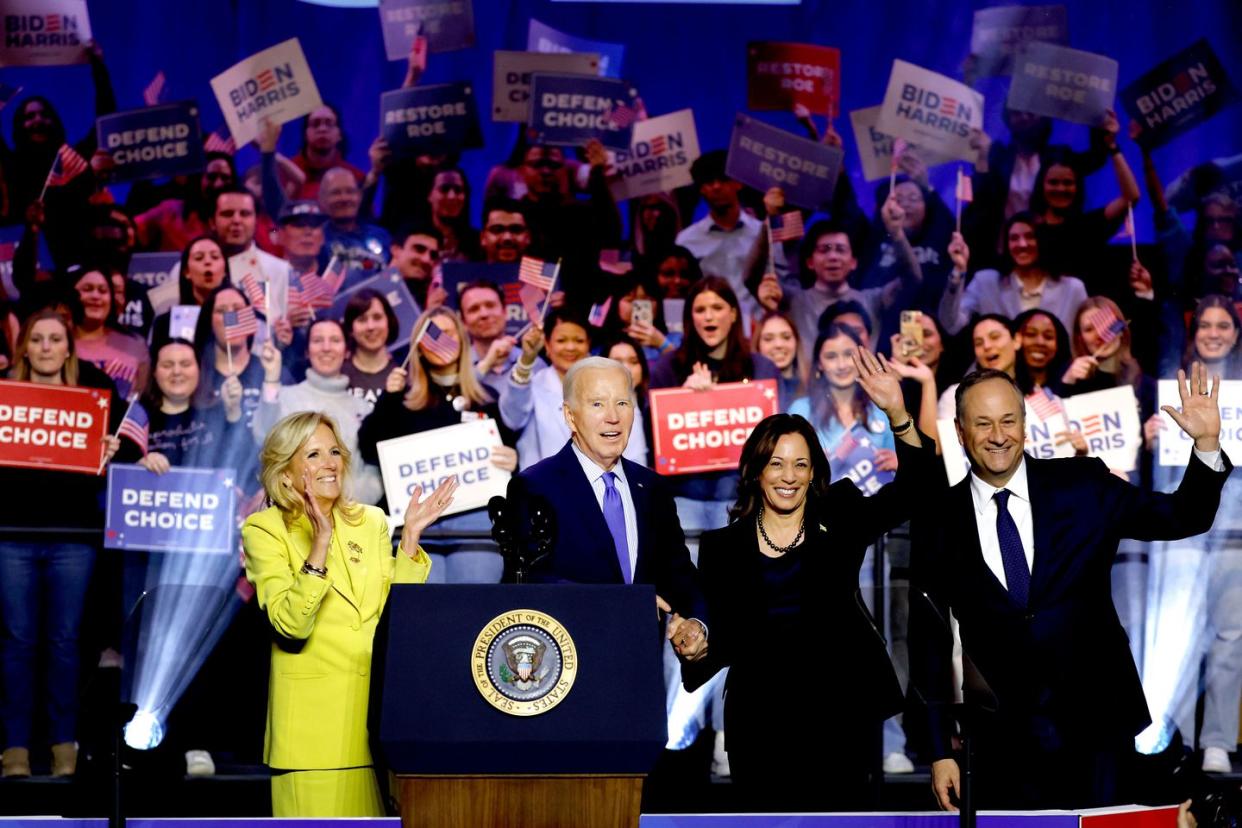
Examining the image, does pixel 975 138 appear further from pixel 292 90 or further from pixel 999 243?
pixel 292 90

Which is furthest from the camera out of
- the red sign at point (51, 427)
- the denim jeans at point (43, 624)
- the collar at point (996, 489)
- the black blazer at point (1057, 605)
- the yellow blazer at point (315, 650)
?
the red sign at point (51, 427)

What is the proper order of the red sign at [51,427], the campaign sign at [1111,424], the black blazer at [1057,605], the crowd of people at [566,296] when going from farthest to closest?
the campaign sign at [1111,424] → the crowd of people at [566,296] → the red sign at [51,427] → the black blazer at [1057,605]

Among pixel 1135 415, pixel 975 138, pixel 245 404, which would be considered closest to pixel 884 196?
Result: pixel 975 138

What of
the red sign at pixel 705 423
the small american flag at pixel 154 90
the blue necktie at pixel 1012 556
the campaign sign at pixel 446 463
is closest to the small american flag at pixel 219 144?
the small american flag at pixel 154 90

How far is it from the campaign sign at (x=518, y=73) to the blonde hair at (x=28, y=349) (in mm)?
1852

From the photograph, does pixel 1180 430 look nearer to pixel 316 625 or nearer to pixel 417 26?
pixel 417 26

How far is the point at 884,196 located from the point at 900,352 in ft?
2.15

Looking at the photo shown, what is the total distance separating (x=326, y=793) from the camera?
114 inches

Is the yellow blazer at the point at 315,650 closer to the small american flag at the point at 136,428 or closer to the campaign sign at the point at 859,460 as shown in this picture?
the small american flag at the point at 136,428

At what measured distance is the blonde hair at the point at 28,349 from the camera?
5.64 meters

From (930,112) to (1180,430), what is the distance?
1.61 m

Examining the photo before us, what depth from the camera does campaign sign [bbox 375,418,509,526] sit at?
5.73 m

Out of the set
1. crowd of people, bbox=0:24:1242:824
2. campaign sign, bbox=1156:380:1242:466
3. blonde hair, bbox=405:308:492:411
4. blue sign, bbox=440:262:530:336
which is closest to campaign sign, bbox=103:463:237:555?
crowd of people, bbox=0:24:1242:824

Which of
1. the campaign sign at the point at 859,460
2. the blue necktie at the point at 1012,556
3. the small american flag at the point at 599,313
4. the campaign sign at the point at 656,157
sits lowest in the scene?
the blue necktie at the point at 1012,556
